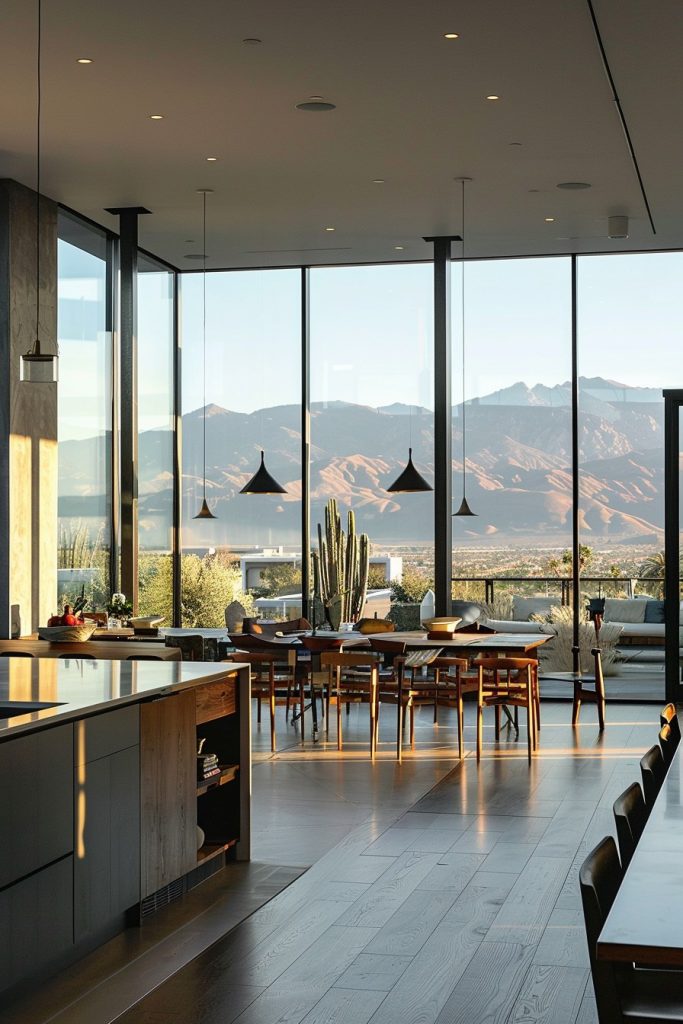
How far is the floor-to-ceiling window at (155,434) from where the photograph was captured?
1152cm

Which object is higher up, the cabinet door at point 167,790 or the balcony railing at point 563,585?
the balcony railing at point 563,585

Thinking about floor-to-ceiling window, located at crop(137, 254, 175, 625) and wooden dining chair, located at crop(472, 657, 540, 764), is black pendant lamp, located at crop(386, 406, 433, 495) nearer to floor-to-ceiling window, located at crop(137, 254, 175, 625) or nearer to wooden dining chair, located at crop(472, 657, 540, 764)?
wooden dining chair, located at crop(472, 657, 540, 764)

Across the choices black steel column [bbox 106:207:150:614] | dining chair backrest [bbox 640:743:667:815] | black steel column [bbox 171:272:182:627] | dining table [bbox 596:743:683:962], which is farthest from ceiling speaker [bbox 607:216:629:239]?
dining table [bbox 596:743:683:962]

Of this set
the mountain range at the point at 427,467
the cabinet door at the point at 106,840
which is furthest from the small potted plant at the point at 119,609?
the cabinet door at the point at 106,840

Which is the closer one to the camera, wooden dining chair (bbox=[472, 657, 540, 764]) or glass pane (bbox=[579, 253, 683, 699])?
wooden dining chair (bbox=[472, 657, 540, 764])

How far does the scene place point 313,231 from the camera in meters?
10.7

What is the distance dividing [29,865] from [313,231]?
7753 mm

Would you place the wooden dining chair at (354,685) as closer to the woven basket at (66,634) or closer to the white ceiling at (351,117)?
the woven basket at (66,634)

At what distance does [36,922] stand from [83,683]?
3.72 feet

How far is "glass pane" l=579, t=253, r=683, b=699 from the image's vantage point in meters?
11.4

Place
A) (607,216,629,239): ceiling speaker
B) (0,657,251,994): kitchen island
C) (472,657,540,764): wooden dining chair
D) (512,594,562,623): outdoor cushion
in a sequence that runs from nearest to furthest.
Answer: (0,657,251,994): kitchen island
(472,657,540,764): wooden dining chair
(607,216,629,239): ceiling speaker
(512,594,562,623): outdoor cushion

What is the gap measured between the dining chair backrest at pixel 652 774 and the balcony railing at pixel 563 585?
303 inches

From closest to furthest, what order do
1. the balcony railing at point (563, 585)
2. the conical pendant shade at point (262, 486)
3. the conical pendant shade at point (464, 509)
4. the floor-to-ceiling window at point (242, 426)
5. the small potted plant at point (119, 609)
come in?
the small potted plant at point (119, 609), the conical pendant shade at point (262, 486), the conical pendant shade at point (464, 509), the balcony railing at point (563, 585), the floor-to-ceiling window at point (242, 426)

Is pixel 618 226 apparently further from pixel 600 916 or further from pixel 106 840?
pixel 600 916
